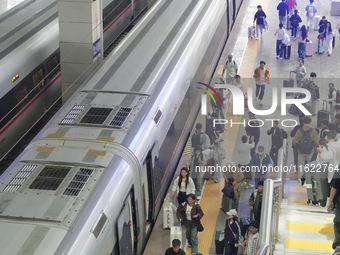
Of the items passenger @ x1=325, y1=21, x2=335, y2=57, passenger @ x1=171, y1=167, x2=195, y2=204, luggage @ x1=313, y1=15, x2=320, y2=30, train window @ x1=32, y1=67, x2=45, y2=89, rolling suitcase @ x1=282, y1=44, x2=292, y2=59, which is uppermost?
luggage @ x1=313, y1=15, x2=320, y2=30

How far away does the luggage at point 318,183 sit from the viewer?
13.1 meters

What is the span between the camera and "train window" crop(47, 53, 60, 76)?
18.0 m

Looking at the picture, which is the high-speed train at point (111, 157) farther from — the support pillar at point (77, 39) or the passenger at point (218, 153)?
the support pillar at point (77, 39)

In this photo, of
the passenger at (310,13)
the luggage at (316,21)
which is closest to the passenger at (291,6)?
the passenger at (310,13)

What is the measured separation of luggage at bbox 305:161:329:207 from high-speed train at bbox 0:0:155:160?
21.0 ft

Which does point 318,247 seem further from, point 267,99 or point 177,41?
point 267,99

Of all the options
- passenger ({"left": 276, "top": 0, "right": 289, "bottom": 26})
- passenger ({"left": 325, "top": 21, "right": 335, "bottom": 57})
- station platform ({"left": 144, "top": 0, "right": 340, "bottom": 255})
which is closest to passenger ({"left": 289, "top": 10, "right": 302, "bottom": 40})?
station platform ({"left": 144, "top": 0, "right": 340, "bottom": 255})

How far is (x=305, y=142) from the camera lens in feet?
48.1

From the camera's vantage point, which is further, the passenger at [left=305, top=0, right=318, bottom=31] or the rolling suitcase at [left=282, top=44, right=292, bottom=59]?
the passenger at [left=305, top=0, right=318, bottom=31]

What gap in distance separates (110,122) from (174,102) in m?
2.59

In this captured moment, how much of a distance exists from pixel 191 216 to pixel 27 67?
6245 millimetres

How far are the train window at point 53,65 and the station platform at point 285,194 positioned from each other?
12.6ft

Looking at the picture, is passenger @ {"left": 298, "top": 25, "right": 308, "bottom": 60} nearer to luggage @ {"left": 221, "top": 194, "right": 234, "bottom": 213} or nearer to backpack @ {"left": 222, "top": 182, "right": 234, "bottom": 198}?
luggage @ {"left": 221, "top": 194, "right": 234, "bottom": 213}

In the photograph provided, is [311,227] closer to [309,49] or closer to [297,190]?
[297,190]
